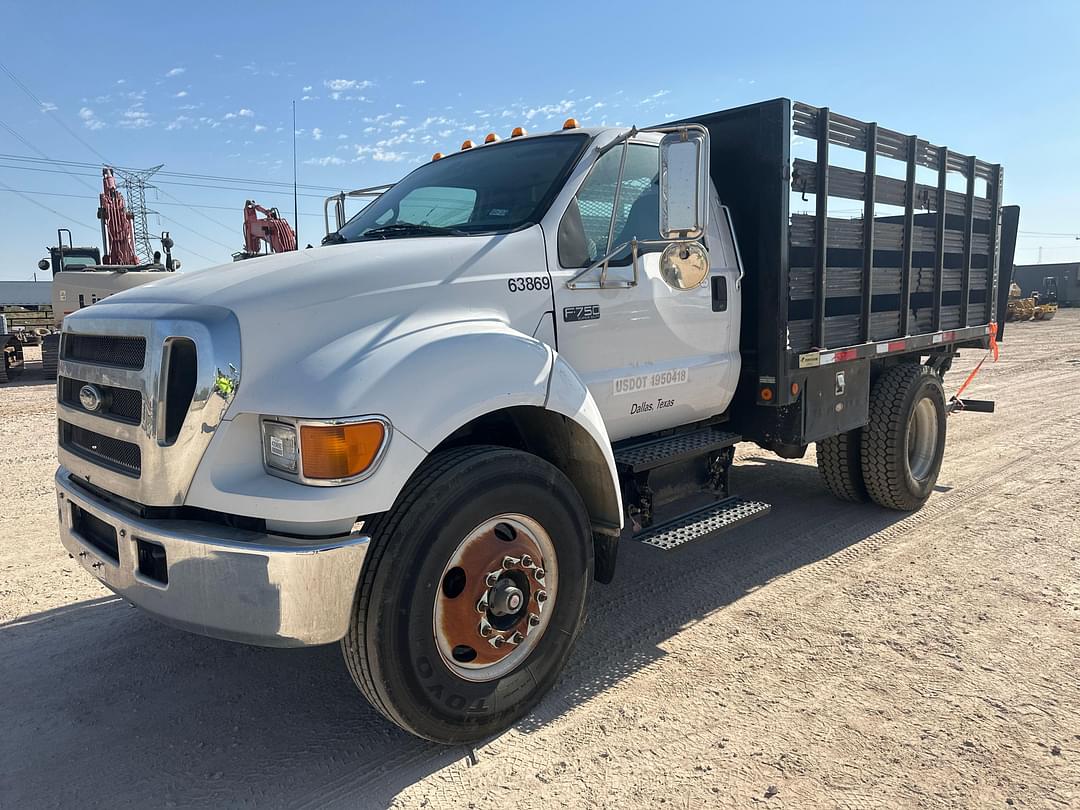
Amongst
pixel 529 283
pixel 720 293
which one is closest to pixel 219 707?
pixel 529 283

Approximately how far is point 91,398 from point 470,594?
61.7 inches

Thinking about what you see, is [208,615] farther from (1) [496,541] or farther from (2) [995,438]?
(2) [995,438]

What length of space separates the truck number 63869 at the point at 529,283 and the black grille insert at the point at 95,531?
5.65ft

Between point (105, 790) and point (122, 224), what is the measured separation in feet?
75.6

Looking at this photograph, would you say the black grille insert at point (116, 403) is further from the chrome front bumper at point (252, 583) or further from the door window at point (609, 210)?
the door window at point (609, 210)

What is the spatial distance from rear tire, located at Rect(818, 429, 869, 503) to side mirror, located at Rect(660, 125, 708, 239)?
3.12 meters

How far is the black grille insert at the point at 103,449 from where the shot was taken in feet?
Answer: 8.87

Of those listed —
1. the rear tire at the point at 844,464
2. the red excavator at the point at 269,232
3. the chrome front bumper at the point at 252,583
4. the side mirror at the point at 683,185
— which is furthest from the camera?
the red excavator at the point at 269,232

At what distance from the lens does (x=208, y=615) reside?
8.10 feet

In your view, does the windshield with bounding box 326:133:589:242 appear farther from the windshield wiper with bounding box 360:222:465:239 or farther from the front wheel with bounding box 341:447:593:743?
the front wheel with bounding box 341:447:593:743

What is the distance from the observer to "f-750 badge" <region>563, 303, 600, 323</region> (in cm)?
341

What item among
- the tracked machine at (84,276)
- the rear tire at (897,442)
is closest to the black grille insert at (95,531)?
the rear tire at (897,442)

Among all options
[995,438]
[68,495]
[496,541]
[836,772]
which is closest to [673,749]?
[836,772]

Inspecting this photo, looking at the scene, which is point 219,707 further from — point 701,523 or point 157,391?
point 701,523
